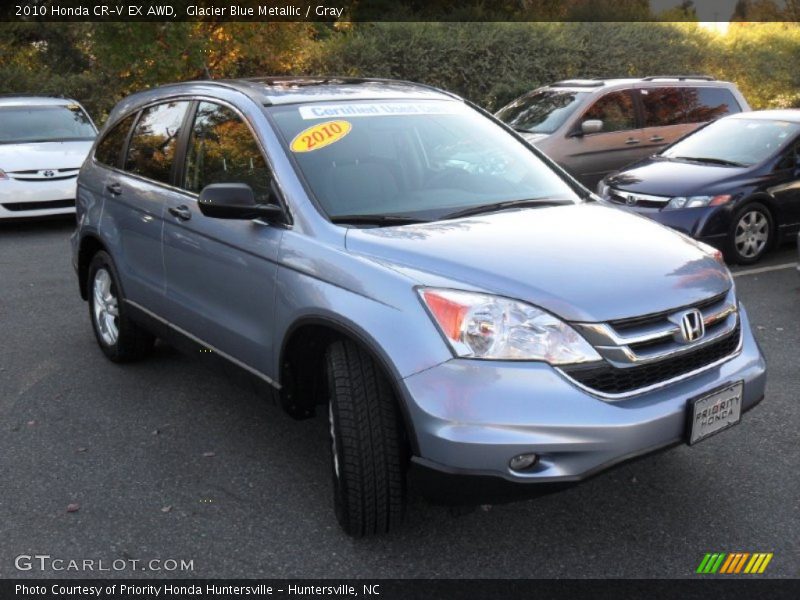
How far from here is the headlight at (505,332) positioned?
308 centimetres

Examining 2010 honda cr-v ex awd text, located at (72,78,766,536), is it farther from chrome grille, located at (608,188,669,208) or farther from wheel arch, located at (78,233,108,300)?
chrome grille, located at (608,188,669,208)

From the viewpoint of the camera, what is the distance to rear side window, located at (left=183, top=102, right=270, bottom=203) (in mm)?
4160

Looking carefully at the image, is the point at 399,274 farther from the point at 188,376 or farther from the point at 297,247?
the point at 188,376

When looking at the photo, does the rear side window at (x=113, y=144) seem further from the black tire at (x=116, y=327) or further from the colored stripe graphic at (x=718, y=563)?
the colored stripe graphic at (x=718, y=563)

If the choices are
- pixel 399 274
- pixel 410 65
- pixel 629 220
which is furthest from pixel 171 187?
pixel 410 65

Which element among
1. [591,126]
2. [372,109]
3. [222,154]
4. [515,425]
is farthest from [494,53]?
[515,425]

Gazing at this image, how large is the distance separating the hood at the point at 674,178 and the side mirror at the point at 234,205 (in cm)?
553

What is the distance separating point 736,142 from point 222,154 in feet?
21.3

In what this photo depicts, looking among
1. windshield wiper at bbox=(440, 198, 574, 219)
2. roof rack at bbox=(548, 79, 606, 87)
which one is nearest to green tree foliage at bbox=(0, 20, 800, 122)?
roof rack at bbox=(548, 79, 606, 87)

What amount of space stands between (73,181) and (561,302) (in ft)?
31.0

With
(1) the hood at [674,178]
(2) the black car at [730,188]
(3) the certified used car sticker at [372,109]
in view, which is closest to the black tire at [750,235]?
(2) the black car at [730,188]

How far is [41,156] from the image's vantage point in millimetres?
11141

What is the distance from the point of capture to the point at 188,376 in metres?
5.51

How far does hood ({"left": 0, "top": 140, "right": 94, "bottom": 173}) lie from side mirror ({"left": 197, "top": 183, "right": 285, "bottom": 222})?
314 inches
